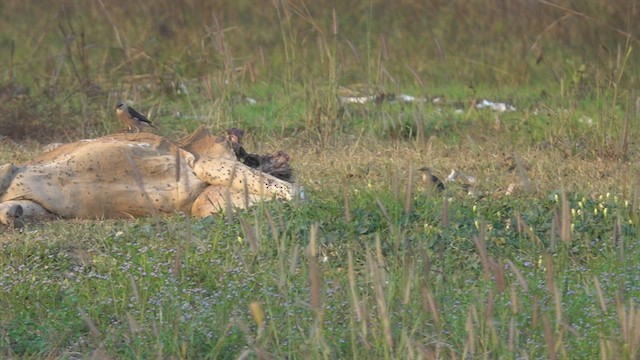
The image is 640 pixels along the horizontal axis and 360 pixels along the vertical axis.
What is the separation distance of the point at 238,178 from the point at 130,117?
1771mm

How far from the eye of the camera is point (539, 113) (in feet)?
31.1

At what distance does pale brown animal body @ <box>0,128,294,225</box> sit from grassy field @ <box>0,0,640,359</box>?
16cm

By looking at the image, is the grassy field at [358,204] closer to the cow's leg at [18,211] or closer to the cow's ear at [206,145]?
the cow's leg at [18,211]

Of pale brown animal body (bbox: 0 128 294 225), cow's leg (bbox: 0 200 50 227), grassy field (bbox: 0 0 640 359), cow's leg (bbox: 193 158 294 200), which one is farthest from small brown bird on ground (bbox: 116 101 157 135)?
cow's leg (bbox: 0 200 50 227)

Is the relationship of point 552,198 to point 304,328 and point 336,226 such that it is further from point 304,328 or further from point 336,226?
point 304,328

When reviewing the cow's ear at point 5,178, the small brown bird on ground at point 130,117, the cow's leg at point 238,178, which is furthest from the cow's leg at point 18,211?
the small brown bird on ground at point 130,117

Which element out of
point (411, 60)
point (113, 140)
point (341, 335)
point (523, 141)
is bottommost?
point (411, 60)

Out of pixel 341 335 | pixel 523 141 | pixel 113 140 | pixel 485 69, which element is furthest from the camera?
pixel 485 69

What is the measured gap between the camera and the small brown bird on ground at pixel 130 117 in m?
7.85

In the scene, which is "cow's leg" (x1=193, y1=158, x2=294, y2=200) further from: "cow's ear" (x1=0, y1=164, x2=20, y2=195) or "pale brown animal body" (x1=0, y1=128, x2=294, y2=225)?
"cow's ear" (x1=0, y1=164, x2=20, y2=195)

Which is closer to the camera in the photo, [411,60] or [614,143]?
[614,143]

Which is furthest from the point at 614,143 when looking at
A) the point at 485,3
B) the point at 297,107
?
the point at 485,3

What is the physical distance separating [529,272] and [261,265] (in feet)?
3.61

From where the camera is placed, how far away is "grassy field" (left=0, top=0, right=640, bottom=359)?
4.14 metres
